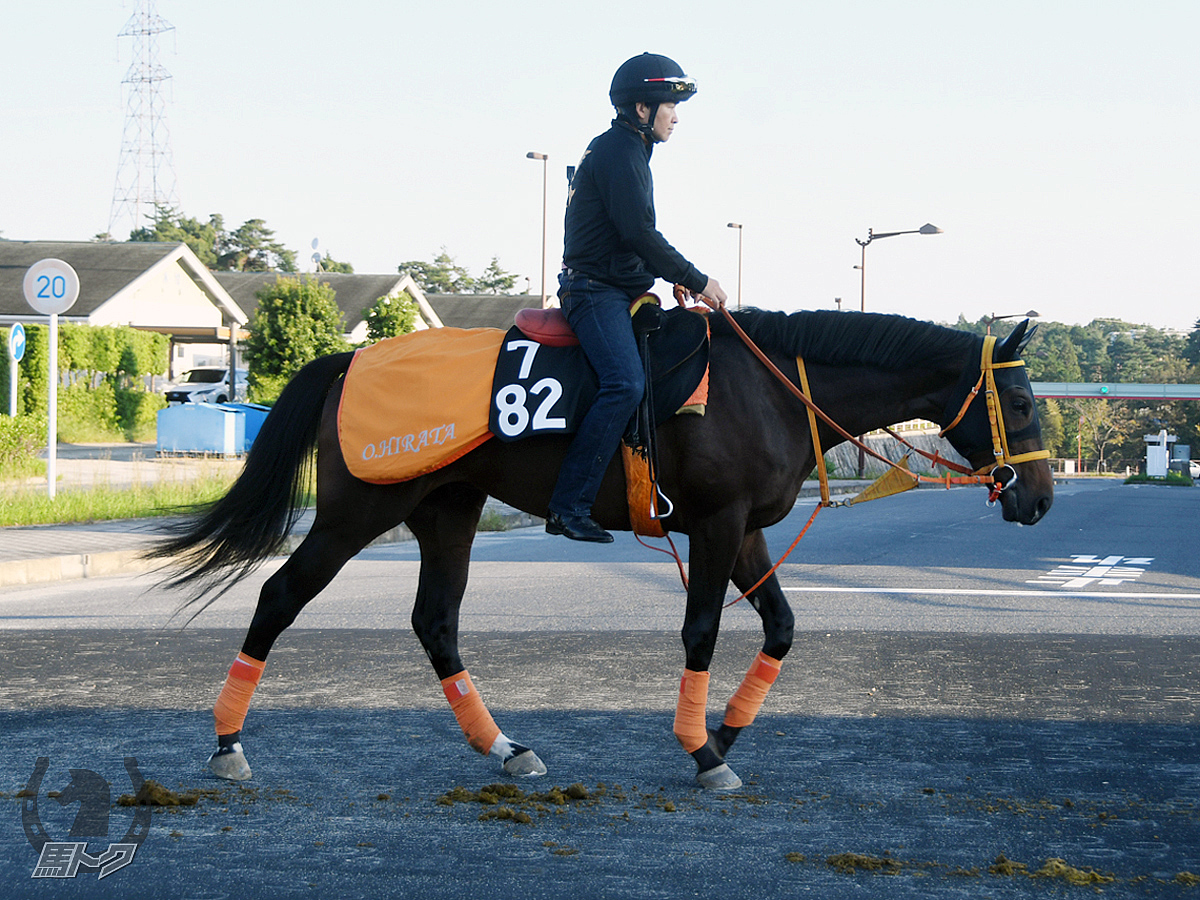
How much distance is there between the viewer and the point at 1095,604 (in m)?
10.4

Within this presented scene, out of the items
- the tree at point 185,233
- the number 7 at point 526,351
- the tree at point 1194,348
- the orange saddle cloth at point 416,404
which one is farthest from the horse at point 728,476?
the tree at point 1194,348

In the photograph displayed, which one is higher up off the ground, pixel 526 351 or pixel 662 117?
pixel 662 117

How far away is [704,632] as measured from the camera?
4.78 m

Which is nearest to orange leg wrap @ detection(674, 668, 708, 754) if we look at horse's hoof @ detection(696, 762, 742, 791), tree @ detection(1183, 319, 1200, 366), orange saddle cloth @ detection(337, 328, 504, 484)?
horse's hoof @ detection(696, 762, 742, 791)

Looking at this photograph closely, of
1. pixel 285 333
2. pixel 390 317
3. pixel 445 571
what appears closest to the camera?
pixel 445 571

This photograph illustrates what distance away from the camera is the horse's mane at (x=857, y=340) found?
5078 millimetres

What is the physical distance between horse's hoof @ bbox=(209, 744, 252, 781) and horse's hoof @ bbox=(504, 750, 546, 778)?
1.01m

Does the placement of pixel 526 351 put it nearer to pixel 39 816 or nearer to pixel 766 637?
pixel 766 637

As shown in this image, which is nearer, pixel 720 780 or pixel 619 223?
pixel 720 780

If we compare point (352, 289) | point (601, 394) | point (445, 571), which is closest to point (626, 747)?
point (445, 571)

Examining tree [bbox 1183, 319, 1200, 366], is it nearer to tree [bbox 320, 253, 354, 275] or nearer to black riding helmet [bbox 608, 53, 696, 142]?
tree [bbox 320, 253, 354, 275]

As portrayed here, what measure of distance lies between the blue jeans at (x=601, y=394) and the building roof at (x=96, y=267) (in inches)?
1668

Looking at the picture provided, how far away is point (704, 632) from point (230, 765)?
1.91 meters

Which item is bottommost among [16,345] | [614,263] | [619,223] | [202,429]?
[202,429]
